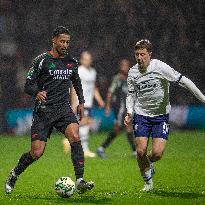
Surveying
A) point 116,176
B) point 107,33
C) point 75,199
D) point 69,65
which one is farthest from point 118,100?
point 107,33

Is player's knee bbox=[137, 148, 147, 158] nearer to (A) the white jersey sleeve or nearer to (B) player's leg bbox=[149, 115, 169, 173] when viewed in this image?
(B) player's leg bbox=[149, 115, 169, 173]

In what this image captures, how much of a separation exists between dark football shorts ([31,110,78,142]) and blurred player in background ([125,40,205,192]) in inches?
34.4

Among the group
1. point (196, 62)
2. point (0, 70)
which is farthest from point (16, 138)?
point (196, 62)

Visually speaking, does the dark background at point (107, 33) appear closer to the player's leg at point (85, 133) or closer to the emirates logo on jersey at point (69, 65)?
the player's leg at point (85, 133)

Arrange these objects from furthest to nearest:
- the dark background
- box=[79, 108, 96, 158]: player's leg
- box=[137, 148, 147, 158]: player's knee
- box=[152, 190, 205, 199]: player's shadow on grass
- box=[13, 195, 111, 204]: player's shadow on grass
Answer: the dark background → box=[79, 108, 96, 158]: player's leg → box=[137, 148, 147, 158]: player's knee → box=[152, 190, 205, 199]: player's shadow on grass → box=[13, 195, 111, 204]: player's shadow on grass

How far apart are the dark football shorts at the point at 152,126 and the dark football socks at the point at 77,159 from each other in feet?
3.46

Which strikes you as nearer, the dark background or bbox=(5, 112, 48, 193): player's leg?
bbox=(5, 112, 48, 193): player's leg

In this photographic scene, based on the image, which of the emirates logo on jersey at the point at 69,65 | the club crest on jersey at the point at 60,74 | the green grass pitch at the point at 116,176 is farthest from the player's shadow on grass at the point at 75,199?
the emirates logo on jersey at the point at 69,65

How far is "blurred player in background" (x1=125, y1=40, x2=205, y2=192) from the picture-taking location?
11.8 meters

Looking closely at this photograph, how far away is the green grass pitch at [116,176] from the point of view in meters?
11.1

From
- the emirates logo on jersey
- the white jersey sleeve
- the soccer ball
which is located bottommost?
the soccer ball

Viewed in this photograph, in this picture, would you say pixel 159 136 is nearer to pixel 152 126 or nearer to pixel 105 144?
pixel 152 126

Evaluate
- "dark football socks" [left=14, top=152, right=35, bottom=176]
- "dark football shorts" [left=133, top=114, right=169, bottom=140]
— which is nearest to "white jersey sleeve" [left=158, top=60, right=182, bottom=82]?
"dark football shorts" [left=133, top=114, right=169, bottom=140]

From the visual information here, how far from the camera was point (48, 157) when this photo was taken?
18016 millimetres
